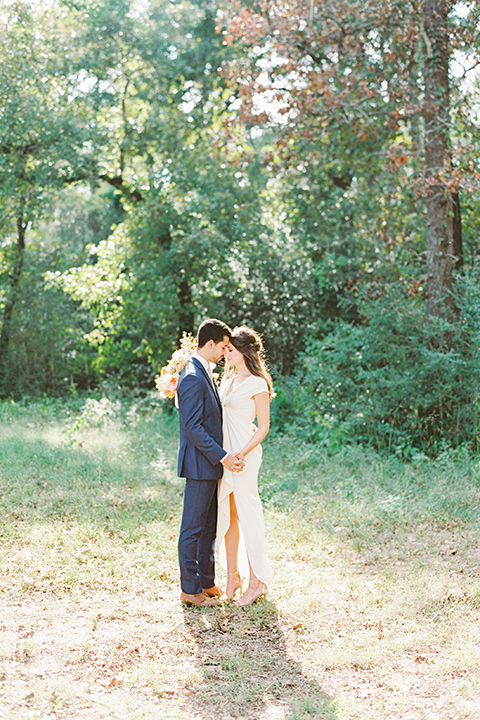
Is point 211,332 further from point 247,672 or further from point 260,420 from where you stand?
point 247,672

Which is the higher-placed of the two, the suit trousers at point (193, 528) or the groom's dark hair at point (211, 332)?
the groom's dark hair at point (211, 332)

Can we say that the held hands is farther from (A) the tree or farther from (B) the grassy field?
(A) the tree

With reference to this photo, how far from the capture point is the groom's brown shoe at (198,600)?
15.7ft

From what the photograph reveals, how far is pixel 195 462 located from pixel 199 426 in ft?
0.91

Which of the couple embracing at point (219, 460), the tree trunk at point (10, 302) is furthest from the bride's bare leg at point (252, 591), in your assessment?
the tree trunk at point (10, 302)

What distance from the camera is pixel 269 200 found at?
14.1 meters

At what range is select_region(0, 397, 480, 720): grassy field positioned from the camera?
3.67m

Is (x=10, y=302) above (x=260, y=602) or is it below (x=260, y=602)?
above

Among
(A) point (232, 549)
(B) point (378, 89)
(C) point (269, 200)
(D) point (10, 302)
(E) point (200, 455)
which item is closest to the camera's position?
(E) point (200, 455)

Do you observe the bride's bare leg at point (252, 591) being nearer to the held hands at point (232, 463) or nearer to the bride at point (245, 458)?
the bride at point (245, 458)

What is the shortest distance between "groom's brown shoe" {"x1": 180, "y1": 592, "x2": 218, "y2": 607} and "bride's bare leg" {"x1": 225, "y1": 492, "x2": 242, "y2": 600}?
153 mm

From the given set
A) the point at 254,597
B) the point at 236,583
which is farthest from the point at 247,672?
the point at 236,583

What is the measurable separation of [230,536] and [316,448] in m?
4.61

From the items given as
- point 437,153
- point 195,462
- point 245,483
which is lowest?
point 245,483
